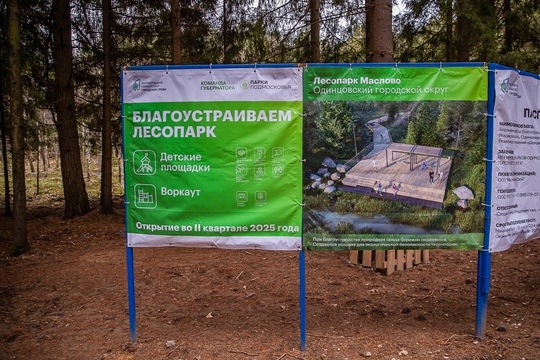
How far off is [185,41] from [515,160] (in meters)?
10.2

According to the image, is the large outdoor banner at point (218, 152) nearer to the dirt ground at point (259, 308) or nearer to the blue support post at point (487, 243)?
the dirt ground at point (259, 308)

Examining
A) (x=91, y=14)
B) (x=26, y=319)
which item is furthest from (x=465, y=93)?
(x=91, y=14)

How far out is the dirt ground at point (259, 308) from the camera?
4.00m

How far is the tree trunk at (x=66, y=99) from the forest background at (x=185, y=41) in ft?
0.09

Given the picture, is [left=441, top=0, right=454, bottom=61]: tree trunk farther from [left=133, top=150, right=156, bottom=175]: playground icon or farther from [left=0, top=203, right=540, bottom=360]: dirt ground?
[left=133, top=150, right=156, bottom=175]: playground icon

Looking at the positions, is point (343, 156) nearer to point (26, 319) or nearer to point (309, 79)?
point (309, 79)

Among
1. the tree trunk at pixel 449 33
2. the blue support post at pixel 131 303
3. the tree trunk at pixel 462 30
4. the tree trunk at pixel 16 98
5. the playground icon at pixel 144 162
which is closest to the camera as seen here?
the playground icon at pixel 144 162

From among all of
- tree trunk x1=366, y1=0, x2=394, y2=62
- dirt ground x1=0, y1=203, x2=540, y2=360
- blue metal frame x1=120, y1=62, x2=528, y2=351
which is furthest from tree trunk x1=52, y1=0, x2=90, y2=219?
tree trunk x1=366, y1=0, x2=394, y2=62

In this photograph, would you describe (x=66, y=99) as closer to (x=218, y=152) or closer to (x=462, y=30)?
(x=218, y=152)

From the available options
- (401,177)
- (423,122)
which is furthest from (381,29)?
(401,177)

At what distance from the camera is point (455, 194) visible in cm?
392

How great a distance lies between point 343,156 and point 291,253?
3.96 m

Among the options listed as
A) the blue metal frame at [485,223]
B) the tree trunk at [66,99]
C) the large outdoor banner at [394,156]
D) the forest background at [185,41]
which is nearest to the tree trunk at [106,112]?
the forest background at [185,41]

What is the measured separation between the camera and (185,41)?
12.1 metres
